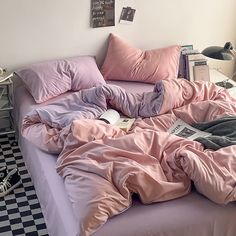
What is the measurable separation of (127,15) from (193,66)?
601 millimetres

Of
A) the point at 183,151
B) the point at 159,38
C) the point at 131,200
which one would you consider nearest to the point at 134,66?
the point at 159,38

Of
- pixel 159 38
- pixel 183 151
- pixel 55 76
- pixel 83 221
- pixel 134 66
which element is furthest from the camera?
pixel 159 38

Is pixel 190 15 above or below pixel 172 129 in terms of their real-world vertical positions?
above

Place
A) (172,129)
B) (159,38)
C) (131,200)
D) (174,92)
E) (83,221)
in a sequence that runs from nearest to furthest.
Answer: (83,221)
(131,200)
(172,129)
(174,92)
(159,38)

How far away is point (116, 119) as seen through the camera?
248cm

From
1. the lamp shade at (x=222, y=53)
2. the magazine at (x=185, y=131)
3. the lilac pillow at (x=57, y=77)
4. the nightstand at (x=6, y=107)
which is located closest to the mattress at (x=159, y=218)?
the magazine at (x=185, y=131)

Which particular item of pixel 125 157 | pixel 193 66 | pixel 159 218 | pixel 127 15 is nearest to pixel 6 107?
pixel 127 15

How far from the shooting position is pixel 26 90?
2.93 m

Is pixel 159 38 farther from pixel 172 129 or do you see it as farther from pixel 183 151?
pixel 183 151

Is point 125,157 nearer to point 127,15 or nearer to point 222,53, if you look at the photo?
point 222,53

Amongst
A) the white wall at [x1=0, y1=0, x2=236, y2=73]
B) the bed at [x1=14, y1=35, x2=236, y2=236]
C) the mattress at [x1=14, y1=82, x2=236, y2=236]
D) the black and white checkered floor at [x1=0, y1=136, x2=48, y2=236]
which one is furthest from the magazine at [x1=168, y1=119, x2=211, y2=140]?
the white wall at [x1=0, y1=0, x2=236, y2=73]

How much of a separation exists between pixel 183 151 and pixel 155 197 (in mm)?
258

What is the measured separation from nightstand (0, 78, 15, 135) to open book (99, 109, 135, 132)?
75 cm

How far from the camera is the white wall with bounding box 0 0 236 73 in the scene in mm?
2900
